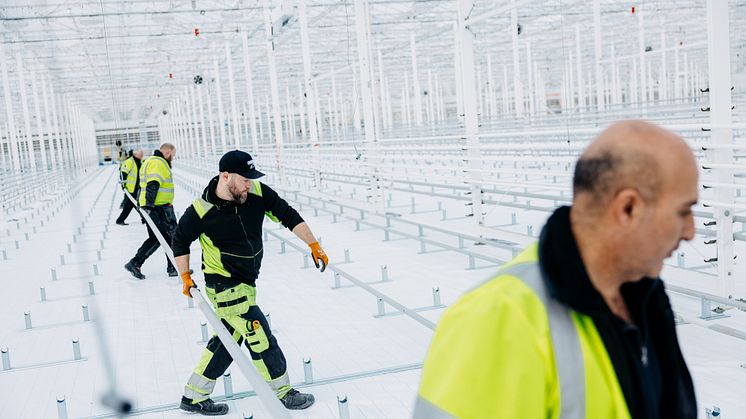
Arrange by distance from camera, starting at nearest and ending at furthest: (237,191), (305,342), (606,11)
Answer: (237,191), (305,342), (606,11)

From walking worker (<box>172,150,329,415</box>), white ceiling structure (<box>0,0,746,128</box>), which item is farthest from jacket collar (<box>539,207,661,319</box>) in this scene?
white ceiling structure (<box>0,0,746,128</box>)

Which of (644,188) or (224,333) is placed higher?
(644,188)

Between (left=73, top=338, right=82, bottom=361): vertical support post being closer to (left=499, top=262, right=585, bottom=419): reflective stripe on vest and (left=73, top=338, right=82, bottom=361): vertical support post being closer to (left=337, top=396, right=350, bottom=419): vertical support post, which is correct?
(left=337, top=396, right=350, bottom=419): vertical support post

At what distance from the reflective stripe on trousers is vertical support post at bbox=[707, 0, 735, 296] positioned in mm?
4192

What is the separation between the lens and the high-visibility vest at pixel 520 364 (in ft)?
3.32

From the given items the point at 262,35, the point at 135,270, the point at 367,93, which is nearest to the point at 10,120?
the point at 262,35

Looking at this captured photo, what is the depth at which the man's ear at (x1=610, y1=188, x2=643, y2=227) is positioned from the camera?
1.03 metres

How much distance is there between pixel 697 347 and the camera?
15.3ft

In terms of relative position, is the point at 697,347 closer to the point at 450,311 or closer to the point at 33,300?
the point at 450,311

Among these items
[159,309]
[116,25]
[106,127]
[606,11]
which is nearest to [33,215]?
[116,25]

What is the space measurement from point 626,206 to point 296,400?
3.42 m

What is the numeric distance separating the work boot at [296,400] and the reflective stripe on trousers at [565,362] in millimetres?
3264

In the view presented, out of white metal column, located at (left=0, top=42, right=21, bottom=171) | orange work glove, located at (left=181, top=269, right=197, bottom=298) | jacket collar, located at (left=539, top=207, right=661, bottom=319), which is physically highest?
white metal column, located at (left=0, top=42, right=21, bottom=171)

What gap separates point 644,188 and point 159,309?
644 centimetres
